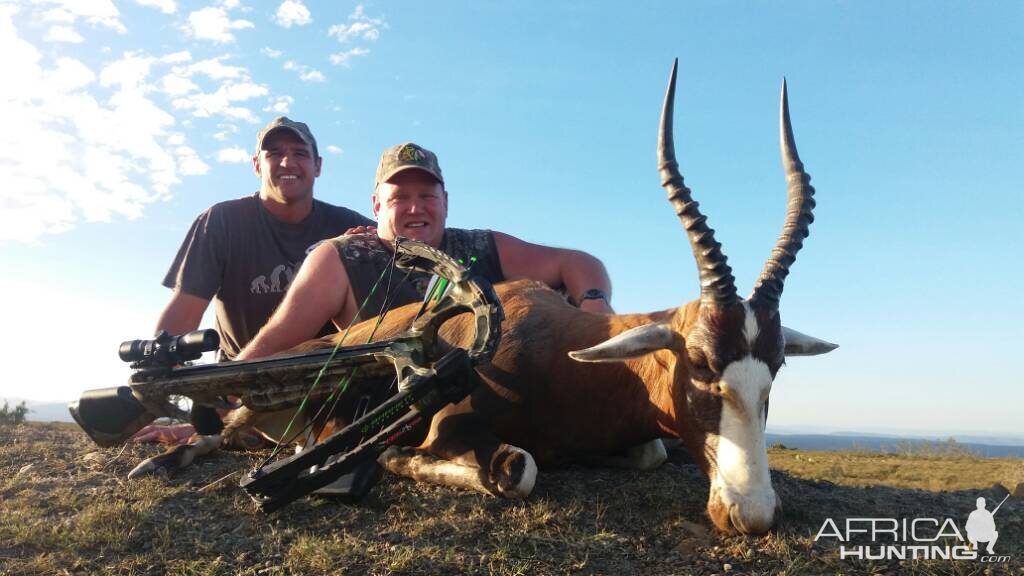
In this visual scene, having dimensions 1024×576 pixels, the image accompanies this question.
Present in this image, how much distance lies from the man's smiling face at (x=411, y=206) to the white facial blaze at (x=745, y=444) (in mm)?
3037

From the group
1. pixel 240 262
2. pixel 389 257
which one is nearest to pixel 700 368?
pixel 389 257

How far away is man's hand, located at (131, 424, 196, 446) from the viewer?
19.0 feet

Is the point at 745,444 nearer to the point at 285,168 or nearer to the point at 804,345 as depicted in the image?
the point at 804,345

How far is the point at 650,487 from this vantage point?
13.2 feet

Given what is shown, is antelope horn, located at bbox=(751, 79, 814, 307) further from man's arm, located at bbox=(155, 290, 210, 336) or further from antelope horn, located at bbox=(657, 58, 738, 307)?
man's arm, located at bbox=(155, 290, 210, 336)

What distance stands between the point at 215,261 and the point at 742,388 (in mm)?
5566

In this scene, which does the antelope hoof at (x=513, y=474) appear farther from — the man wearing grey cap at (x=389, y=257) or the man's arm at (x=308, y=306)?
the man's arm at (x=308, y=306)

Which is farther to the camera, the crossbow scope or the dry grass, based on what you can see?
the crossbow scope

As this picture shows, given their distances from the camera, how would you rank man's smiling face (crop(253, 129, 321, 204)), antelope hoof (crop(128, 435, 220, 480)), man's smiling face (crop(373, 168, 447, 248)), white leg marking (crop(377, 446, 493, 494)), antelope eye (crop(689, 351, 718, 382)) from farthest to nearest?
man's smiling face (crop(253, 129, 321, 204))
man's smiling face (crop(373, 168, 447, 248))
antelope hoof (crop(128, 435, 220, 480))
white leg marking (crop(377, 446, 493, 494))
antelope eye (crop(689, 351, 718, 382))

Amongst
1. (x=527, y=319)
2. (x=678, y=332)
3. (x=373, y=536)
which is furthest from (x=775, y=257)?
(x=373, y=536)

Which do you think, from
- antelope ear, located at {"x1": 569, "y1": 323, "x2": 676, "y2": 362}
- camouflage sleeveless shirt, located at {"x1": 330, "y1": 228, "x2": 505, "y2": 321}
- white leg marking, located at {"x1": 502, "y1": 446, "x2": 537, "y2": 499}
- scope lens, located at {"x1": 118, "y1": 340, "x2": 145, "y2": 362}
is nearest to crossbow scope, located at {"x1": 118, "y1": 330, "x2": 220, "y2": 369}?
scope lens, located at {"x1": 118, "y1": 340, "x2": 145, "y2": 362}

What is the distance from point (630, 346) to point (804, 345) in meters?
1.16

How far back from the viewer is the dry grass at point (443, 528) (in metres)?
3.04

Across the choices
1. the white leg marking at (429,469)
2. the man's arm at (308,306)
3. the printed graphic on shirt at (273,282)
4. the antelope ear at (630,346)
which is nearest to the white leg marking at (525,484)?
the white leg marking at (429,469)
